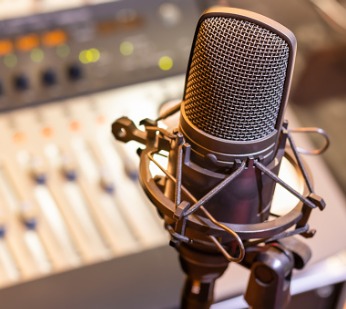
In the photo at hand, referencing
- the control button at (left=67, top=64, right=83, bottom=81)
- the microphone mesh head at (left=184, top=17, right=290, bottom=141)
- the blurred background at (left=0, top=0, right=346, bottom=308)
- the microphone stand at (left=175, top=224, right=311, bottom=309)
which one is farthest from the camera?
the control button at (left=67, top=64, right=83, bottom=81)

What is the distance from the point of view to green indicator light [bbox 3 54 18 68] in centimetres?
146

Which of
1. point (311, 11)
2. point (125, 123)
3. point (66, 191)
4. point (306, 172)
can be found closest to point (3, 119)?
point (66, 191)

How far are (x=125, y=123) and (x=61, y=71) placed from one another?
76 cm

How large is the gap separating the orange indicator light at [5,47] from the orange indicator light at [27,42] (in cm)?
1

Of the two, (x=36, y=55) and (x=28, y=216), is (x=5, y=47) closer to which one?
(x=36, y=55)

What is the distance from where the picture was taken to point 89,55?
1.52 meters

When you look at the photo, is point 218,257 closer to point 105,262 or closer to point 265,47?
point 265,47

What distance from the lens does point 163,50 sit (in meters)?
1.56

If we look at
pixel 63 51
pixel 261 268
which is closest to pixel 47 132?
pixel 63 51

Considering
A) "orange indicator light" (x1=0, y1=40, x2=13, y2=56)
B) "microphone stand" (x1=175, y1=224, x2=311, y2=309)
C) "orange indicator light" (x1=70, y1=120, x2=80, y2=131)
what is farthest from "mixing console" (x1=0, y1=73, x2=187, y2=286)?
"microphone stand" (x1=175, y1=224, x2=311, y2=309)

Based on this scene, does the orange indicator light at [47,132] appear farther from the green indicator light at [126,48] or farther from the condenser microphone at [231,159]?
the condenser microphone at [231,159]

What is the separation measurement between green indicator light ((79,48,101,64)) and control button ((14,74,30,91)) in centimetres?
11

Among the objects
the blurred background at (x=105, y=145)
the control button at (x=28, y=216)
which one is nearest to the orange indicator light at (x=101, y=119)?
the blurred background at (x=105, y=145)

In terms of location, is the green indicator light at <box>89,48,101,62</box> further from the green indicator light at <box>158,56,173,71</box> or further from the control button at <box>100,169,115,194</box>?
the control button at <box>100,169,115,194</box>
